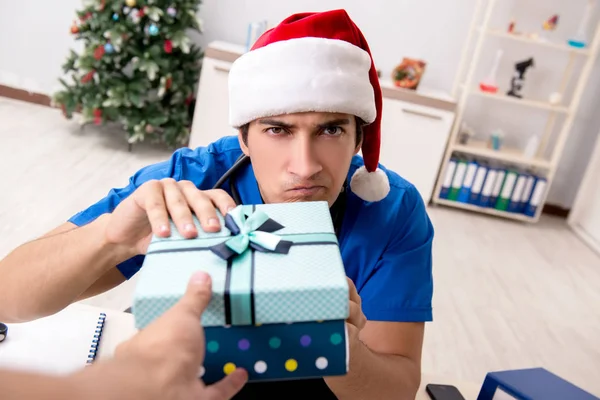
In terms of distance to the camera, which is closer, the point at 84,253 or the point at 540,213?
the point at 84,253

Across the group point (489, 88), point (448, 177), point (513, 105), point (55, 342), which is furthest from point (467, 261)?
point (55, 342)

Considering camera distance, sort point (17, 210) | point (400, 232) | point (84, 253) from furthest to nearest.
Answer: point (17, 210) → point (400, 232) → point (84, 253)

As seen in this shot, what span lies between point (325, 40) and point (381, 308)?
1.78 ft

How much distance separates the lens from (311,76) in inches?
36.5

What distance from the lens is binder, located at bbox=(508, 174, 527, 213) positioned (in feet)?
11.5

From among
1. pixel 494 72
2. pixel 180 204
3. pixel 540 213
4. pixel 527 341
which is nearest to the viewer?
pixel 180 204

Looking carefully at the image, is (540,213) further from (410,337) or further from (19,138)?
(19,138)

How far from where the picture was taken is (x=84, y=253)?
80cm

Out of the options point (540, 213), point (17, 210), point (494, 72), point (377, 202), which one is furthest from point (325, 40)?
point (540, 213)

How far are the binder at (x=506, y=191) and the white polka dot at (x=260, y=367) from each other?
333cm

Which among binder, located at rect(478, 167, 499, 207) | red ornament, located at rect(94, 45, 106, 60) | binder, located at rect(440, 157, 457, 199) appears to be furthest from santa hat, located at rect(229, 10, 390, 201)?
binder, located at rect(478, 167, 499, 207)

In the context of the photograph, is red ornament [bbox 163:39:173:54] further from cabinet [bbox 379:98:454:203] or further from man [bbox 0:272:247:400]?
man [bbox 0:272:247:400]

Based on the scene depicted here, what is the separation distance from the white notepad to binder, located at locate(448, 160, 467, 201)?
2.95 metres

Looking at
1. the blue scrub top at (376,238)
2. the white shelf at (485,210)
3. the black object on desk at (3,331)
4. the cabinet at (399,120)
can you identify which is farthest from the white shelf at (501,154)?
the black object on desk at (3,331)
